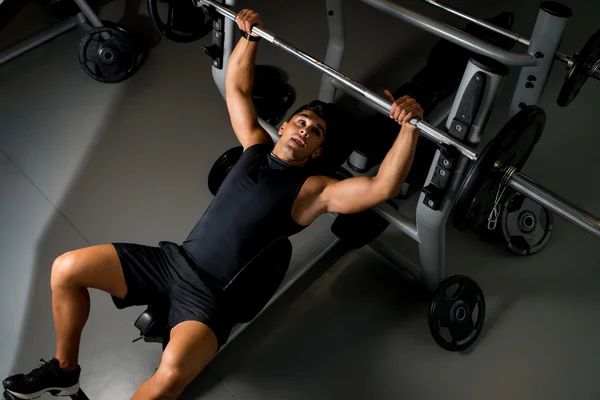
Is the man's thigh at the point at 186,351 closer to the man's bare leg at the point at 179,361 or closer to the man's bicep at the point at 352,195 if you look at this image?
the man's bare leg at the point at 179,361

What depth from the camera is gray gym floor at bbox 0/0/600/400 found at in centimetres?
187

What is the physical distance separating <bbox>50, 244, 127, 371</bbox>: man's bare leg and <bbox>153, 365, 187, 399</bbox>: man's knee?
0.25 m

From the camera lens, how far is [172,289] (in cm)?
165

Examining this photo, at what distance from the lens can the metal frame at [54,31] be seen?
2613mm

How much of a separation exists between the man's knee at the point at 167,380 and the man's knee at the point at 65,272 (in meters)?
0.33

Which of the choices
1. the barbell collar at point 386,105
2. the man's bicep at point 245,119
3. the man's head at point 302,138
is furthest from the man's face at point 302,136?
the barbell collar at point 386,105

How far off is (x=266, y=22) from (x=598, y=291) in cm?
179

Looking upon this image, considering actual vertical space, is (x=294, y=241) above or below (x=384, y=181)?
below

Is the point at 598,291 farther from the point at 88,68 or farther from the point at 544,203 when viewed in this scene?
the point at 88,68

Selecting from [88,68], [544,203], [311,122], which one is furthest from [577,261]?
[88,68]

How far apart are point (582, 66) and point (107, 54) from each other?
5.96ft

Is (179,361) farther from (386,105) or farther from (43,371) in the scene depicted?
(386,105)

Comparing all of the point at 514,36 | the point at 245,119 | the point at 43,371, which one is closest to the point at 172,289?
the point at 43,371

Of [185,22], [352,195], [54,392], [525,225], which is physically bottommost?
[54,392]
